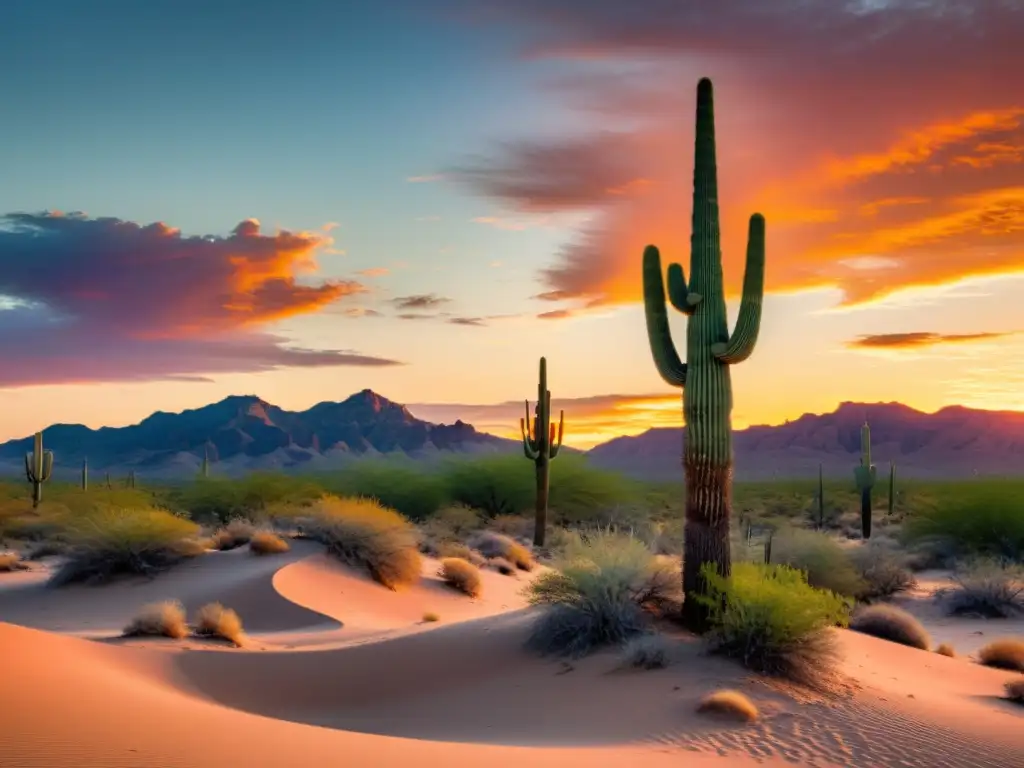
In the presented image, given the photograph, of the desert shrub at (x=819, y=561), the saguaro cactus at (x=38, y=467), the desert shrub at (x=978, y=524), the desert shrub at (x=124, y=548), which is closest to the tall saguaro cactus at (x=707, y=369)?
the desert shrub at (x=819, y=561)

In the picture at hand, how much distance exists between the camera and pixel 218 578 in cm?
2412

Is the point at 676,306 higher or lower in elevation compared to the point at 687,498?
higher

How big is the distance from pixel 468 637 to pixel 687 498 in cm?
388

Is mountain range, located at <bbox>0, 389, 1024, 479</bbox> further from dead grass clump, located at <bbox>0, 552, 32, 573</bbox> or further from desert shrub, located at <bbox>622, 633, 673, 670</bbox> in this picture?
desert shrub, located at <bbox>622, 633, 673, 670</bbox>

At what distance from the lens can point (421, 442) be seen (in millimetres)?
168375

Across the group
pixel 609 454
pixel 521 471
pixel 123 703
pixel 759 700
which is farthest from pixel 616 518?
pixel 609 454

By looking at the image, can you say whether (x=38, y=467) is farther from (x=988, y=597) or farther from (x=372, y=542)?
(x=988, y=597)

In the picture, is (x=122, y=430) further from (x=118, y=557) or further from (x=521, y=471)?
(x=118, y=557)

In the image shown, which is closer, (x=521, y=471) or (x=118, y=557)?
(x=118, y=557)

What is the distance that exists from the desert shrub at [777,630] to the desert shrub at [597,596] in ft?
4.25

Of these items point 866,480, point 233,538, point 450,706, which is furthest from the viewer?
point 866,480

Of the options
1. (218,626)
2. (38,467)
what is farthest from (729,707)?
(38,467)

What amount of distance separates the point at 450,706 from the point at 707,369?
574 cm

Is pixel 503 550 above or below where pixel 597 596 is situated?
below
